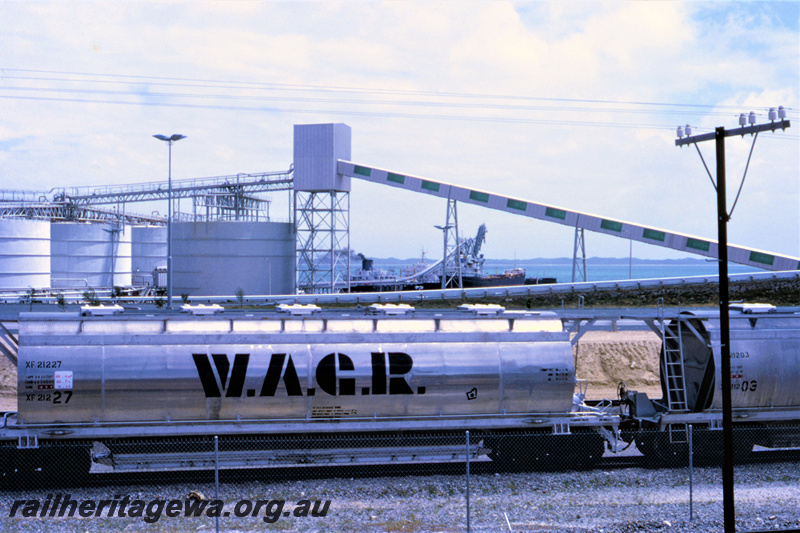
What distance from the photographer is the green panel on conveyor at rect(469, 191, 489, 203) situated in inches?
1858

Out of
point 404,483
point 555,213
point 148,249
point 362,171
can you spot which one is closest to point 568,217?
point 555,213

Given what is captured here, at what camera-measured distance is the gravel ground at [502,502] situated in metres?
12.0

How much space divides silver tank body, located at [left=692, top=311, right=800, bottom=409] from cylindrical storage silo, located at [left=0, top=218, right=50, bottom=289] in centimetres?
5732

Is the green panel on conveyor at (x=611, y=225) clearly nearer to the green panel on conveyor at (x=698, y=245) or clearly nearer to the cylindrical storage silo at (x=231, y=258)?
the green panel on conveyor at (x=698, y=245)

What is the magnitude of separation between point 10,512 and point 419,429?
27.9 feet

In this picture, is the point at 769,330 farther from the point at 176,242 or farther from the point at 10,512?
the point at 176,242

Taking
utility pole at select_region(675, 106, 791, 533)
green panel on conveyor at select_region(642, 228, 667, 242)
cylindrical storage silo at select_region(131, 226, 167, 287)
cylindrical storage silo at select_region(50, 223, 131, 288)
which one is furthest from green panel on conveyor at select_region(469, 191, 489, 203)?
cylindrical storage silo at select_region(131, 226, 167, 287)

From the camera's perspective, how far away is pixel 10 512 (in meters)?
12.6

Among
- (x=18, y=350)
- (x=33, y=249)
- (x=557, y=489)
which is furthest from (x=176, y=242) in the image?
(x=557, y=489)

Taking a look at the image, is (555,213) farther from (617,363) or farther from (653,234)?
(617,363)

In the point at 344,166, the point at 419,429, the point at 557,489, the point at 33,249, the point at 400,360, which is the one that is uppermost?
the point at 344,166

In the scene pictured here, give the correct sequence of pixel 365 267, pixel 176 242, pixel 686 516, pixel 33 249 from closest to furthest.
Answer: pixel 686 516 → pixel 176 242 → pixel 33 249 → pixel 365 267

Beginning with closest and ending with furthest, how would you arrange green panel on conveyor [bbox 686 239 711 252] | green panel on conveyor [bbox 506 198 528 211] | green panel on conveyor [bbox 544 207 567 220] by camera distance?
green panel on conveyor [bbox 686 239 711 252] < green panel on conveyor [bbox 544 207 567 220] < green panel on conveyor [bbox 506 198 528 211]

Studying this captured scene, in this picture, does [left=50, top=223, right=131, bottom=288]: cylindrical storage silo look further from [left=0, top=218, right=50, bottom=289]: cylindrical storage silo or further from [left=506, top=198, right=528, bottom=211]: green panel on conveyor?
[left=506, top=198, right=528, bottom=211]: green panel on conveyor
